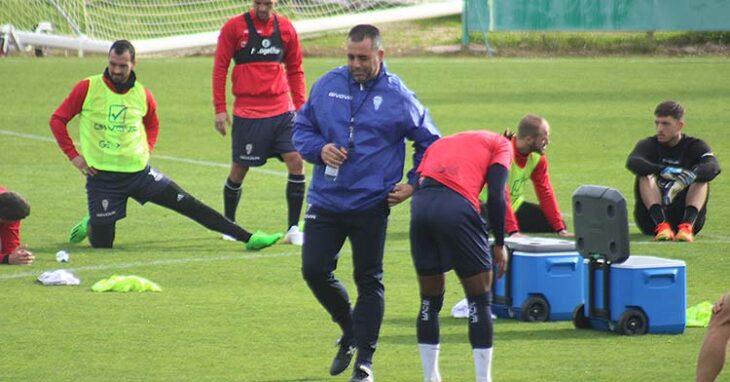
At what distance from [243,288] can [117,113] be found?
8.90 feet

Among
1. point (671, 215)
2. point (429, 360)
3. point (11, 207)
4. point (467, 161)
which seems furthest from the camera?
point (671, 215)

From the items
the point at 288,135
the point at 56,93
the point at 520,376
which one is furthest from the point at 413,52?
the point at 520,376

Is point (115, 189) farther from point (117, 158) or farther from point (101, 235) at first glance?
point (101, 235)

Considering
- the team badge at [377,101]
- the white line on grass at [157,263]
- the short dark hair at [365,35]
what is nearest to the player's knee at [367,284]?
the team badge at [377,101]

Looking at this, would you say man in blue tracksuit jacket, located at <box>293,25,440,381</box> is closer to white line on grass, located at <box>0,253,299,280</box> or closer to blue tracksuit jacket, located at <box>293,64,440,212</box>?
blue tracksuit jacket, located at <box>293,64,440,212</box>

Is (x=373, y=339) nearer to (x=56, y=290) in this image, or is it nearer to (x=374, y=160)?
(x=374, y=160)

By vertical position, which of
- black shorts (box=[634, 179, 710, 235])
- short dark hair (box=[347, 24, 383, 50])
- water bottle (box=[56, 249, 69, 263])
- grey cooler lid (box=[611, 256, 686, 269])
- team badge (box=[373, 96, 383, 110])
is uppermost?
short dark hair (box=[347, 24, 383, 50])

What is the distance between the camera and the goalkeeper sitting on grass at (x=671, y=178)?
14414 millimetres

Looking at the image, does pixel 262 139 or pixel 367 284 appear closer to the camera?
pixel 367 284

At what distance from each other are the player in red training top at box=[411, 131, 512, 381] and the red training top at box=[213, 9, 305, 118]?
6.13 m

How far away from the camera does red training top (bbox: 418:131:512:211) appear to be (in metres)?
8.67

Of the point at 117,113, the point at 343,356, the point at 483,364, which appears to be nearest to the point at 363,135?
the point at 343,356

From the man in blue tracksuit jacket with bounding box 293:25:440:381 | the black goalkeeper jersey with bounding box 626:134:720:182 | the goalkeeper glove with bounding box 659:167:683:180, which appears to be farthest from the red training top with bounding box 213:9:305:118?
the man in blue tracksuit jacket with bounding box 293:25:440:381

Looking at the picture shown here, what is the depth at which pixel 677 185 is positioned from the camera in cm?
1459
